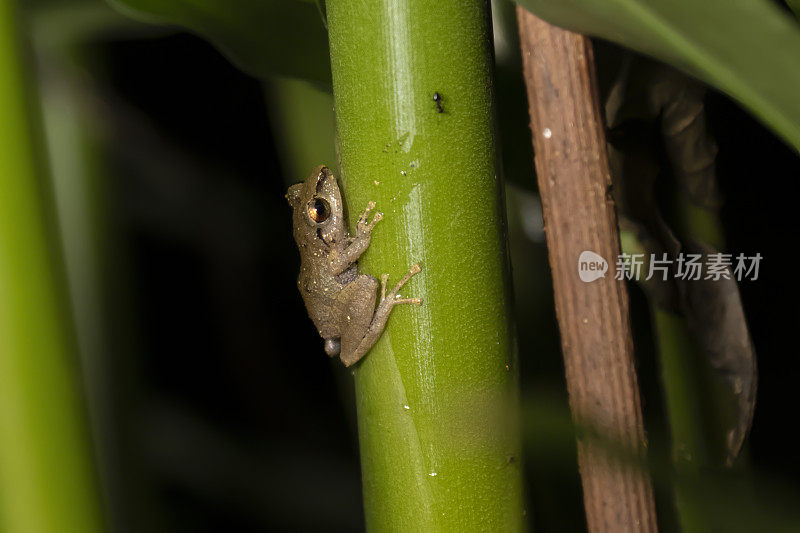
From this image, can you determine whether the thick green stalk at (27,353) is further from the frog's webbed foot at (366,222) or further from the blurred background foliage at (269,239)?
the frog's webbed foot at (366,222)

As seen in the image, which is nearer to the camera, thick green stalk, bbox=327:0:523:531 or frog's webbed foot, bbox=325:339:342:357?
thick green stalk, bbox=327:0:523:531

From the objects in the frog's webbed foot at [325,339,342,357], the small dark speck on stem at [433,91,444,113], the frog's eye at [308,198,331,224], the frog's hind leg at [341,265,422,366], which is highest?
the small dark speck on stem at [433,91,444,113]

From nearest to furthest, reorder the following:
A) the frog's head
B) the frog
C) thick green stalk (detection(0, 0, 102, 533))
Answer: thick green stalk (detection(0, 0, 102, 533))
the frog
the frog's head

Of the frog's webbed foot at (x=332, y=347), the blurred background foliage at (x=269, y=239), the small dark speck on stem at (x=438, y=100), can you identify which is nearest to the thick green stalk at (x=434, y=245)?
the small dark speck on stem at (x=438, y=100)

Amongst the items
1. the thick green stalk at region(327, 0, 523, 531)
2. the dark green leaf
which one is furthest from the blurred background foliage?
the thick green stalk at region(327, 0, 523, 531)

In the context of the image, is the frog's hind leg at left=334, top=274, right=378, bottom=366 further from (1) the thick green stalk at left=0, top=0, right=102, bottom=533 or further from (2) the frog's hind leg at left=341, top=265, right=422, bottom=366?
(1) the thick green stalk at left=0, top=0, right=102, bottom=533

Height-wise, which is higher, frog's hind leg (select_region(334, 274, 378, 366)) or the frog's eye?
the frog's eye
